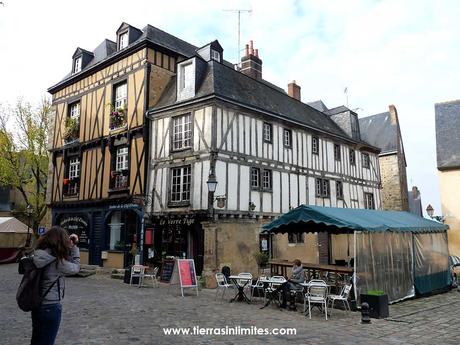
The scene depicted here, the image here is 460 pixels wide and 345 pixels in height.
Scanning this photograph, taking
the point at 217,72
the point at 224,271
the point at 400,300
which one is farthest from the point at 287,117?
the point at 400,300

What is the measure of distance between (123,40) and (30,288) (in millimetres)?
15281

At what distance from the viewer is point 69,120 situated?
18.2m

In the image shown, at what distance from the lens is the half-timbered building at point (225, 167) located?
41.4ft

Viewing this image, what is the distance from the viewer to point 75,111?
61.3 feet

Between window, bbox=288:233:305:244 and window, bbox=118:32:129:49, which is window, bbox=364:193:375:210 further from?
window, bbox=118:32:129:49

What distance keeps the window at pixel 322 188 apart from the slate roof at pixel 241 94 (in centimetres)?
224

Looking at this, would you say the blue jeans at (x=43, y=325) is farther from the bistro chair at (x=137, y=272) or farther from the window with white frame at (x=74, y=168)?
A: the window with white frame at (x=74, y=168)

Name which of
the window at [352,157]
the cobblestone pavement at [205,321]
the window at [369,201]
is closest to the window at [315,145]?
the window at [352,157]

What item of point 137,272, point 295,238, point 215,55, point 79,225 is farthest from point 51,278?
point 79,225

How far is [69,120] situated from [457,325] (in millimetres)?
16896

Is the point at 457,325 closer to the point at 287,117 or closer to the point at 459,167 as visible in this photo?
the point at 287,117

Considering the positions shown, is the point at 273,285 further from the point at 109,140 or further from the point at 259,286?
the point at 109,140

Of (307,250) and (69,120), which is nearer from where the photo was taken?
(307,250)

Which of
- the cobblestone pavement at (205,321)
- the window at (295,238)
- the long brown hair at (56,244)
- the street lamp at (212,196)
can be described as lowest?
the cobblestone pavement at (205,321)
